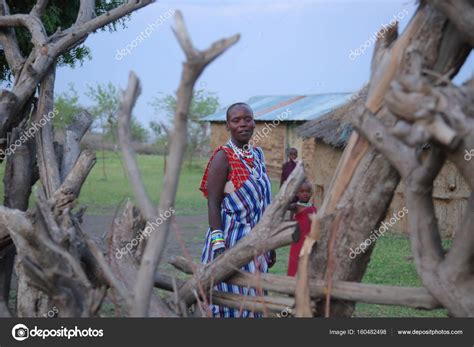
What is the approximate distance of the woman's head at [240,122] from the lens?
435 centimetres

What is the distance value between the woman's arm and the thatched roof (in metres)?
6.94

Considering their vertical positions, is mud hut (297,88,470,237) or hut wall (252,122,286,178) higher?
hut wall (252,122,286,178)

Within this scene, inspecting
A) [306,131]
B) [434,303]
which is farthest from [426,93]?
[306,131]

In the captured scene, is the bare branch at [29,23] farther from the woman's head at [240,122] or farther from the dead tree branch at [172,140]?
the dead tree branch at [172,140]

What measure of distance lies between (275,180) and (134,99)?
63.8ft

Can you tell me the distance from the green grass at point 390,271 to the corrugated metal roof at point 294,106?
848 centimetres

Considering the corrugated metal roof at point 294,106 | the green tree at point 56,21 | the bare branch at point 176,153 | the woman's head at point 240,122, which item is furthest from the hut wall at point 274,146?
the bare branch at point 176,153

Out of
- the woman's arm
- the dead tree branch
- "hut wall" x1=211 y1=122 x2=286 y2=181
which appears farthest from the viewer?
"hut wall" x1=211 y1=122 x2=286 y2=181

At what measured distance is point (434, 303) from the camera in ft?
10.3

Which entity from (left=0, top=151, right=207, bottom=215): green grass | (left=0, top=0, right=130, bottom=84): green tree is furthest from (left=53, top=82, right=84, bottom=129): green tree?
(left=0, top=0, right=130, bottom=84): green tree

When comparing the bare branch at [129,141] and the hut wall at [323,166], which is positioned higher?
the hut wall at [323,166]

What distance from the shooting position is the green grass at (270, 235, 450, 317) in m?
6.52

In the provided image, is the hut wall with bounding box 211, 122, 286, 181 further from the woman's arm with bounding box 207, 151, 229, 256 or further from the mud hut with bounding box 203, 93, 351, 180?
the woman's arm with bounding box 207, 151, 229, 256

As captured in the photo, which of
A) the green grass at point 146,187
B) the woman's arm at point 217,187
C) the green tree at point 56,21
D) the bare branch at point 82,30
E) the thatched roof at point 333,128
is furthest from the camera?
the green grass at point 146,187
